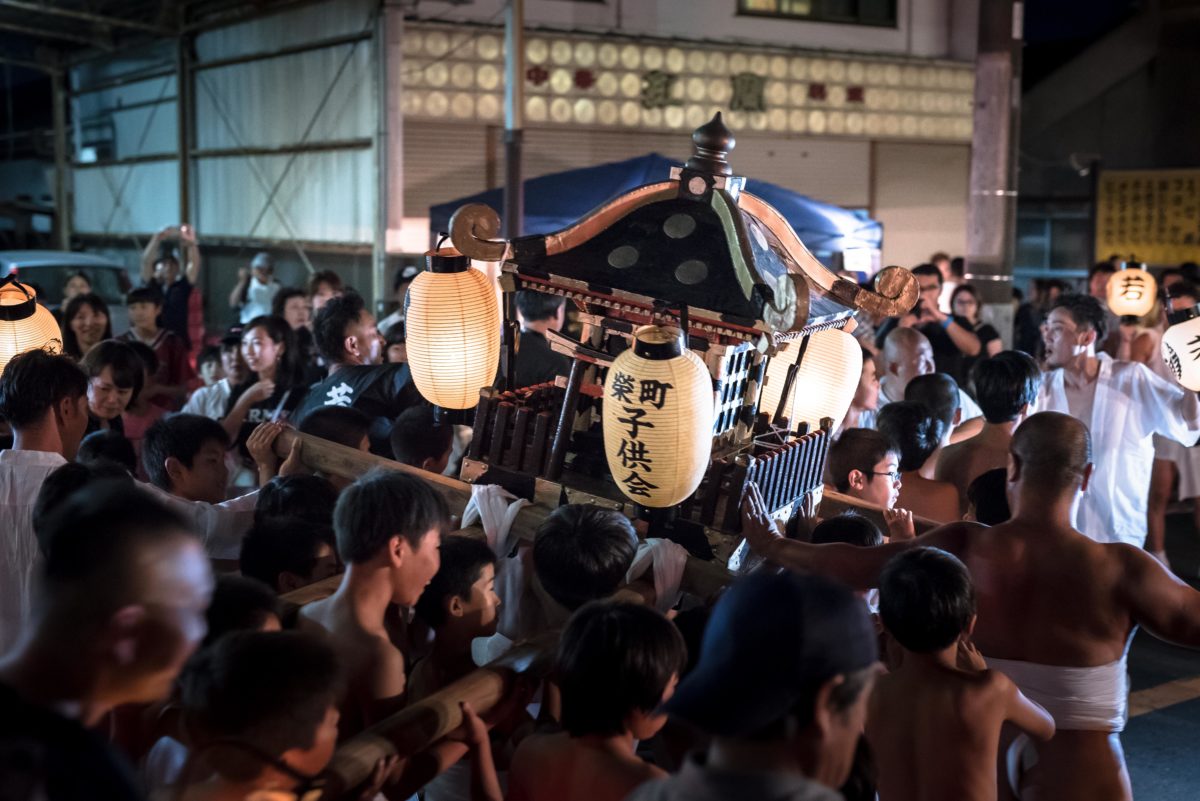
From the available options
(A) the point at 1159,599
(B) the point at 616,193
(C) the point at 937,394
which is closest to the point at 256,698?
(A) the point at 1159,599

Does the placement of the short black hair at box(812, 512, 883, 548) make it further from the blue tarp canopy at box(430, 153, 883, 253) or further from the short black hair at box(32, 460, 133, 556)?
the blue tarp canopy at box(430, 153, 883, 253)

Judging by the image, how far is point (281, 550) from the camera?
4016 millimetres

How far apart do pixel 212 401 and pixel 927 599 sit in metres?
5.00

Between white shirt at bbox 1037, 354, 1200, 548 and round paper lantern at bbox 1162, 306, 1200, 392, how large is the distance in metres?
0.32

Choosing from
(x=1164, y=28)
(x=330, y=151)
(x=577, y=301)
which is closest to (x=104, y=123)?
(x=330, y=151)

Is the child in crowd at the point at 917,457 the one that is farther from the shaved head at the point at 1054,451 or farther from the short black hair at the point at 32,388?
the short black hair at the point at 32,388

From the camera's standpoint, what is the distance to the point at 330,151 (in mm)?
16375

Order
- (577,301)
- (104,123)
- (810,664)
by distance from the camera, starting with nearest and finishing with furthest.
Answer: (810,664) → (577,301) → (104,123)

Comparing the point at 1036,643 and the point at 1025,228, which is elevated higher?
the point at 1025,228

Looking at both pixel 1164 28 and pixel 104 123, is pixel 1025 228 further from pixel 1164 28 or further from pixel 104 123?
pixel 104 123

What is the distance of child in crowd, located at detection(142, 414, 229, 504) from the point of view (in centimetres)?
477

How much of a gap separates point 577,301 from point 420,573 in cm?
137

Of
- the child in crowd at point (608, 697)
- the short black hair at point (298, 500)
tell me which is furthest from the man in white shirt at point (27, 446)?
the child in crowd at point (608, 697)

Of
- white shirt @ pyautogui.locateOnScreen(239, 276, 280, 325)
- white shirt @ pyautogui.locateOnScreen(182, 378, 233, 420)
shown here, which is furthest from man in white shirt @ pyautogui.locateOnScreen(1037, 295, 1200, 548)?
white shirt @ pyautogui.locateOnScreen(239, 276, 280, 325)
